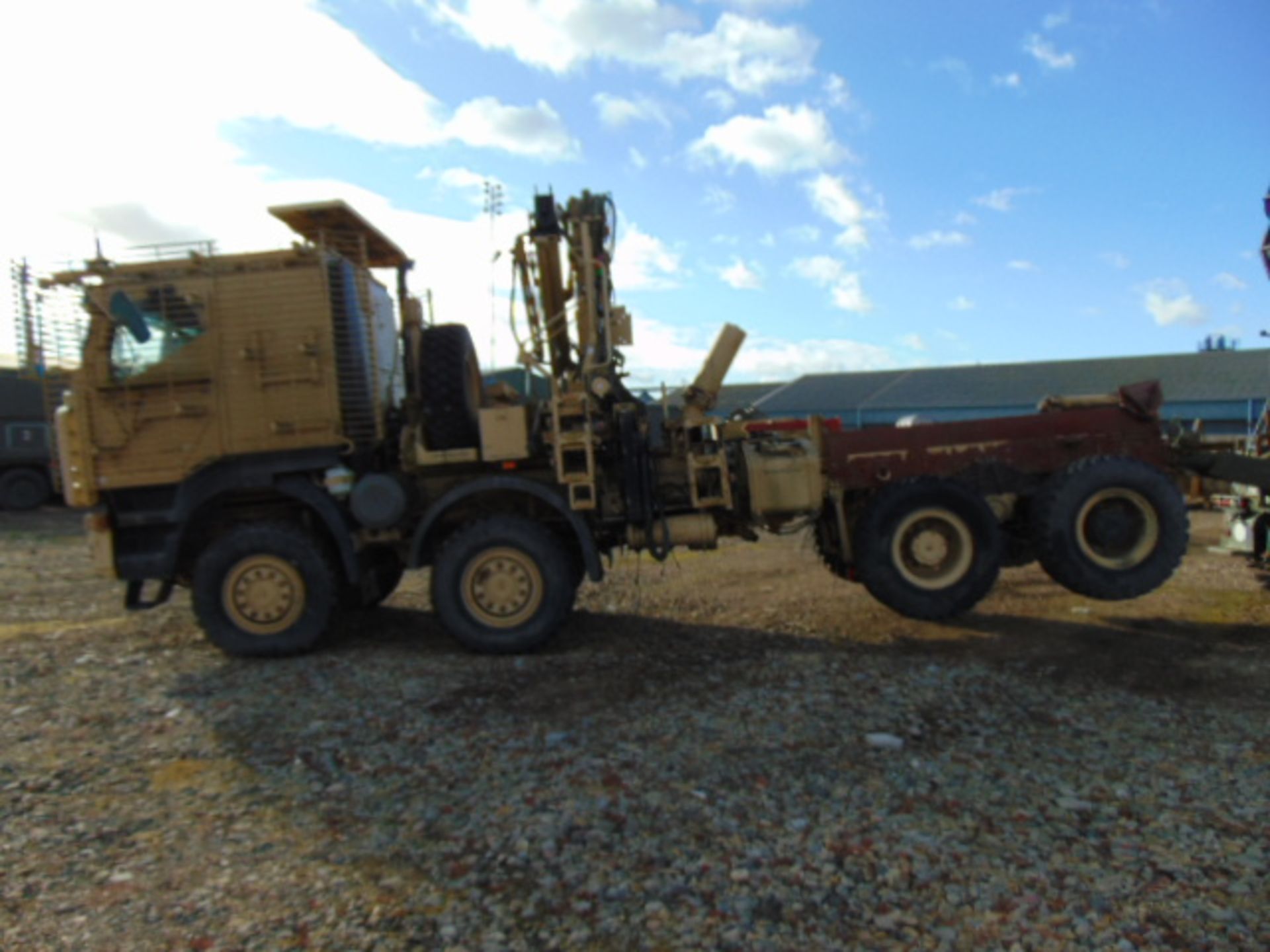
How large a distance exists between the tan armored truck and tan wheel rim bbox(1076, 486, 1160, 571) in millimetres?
18

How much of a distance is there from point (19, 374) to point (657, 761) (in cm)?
593

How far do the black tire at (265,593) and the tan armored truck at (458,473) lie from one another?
→ 2 centimetres

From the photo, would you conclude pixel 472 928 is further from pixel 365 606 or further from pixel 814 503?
pixel 365 606

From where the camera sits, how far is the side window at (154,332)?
6641 mm

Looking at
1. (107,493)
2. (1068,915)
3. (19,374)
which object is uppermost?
(19,374)

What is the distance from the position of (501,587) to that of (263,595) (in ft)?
5.98

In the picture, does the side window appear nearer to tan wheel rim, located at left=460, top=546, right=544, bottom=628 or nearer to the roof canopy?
the roof canopy

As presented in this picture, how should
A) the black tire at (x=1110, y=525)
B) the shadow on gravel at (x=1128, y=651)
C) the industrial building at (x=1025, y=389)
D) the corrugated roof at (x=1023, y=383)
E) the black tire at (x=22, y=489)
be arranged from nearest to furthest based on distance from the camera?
the shadow on gravel at (x=1128, y=651), the black tire at (x=1110, y=525), the black tire at (x=22, y=489), the industrial building at (x=1025, y=389), the corrugated roof at (x=1023, y=383)

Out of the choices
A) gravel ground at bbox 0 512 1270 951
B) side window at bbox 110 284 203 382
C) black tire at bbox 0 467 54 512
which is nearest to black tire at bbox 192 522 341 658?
gravel ground at bbox 0 512 1270 951

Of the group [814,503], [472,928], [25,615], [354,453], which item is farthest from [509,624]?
[25,615]

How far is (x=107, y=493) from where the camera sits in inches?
265

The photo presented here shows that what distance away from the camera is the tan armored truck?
6.66 m

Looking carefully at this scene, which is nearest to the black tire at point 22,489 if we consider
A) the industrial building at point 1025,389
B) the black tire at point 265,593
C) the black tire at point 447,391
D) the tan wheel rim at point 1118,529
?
the black tire at point 265,593

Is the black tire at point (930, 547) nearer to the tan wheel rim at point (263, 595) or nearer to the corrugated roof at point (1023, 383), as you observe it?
the tan wheel rim at point (263, 595)
